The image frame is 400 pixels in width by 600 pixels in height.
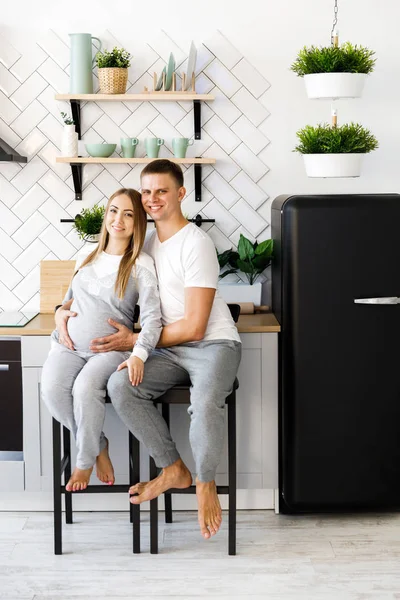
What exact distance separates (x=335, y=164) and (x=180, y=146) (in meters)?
0.69

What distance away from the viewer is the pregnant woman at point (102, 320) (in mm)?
3092

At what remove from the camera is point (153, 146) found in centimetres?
375

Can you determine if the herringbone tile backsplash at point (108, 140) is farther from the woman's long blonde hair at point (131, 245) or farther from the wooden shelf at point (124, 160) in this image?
the woman's long blonde hair at point (131, 245)

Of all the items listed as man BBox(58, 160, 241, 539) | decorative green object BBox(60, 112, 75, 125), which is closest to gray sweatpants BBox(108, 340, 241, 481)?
man BBox(58, 160, 241, 539)

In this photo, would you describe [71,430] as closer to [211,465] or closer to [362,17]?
[211,465]

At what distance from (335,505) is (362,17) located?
6.89 feet

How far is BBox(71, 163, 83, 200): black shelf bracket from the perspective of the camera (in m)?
3.83

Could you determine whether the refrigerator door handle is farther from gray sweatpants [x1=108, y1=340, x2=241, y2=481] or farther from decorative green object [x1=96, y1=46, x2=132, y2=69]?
decorative green object [x1=96, y1=46, x2=132, y2=69]

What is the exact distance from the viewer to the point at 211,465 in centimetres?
308

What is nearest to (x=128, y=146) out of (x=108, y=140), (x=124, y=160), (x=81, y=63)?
(x=124, y=160)

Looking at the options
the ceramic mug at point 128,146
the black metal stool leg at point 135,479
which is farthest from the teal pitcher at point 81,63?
the black metal stool leg at point 135,479

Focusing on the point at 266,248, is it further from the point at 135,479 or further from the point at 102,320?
the point at 135,479

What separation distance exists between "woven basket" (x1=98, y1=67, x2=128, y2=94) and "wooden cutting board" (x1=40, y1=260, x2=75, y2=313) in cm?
78

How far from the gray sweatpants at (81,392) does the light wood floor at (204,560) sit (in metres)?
0.39
